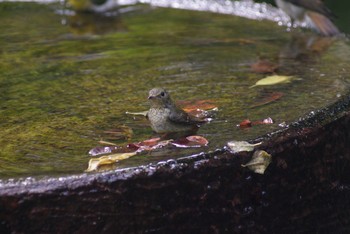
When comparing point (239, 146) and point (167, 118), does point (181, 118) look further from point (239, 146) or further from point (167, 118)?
point (239, 146)

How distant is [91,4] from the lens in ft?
21.9

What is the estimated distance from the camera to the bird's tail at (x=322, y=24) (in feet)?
16.7

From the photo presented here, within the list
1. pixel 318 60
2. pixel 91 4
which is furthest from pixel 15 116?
pixel 91 4

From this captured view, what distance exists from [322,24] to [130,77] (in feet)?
6.89

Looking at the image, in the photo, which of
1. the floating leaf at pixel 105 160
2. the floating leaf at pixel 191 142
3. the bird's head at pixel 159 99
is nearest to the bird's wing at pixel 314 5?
the bird's head at pixel 159 99

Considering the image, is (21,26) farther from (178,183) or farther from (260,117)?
(178,183)

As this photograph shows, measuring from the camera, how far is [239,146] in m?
2.49

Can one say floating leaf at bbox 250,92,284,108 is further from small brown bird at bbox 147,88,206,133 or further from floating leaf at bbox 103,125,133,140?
floating leaf at bbox 103,125,133,140

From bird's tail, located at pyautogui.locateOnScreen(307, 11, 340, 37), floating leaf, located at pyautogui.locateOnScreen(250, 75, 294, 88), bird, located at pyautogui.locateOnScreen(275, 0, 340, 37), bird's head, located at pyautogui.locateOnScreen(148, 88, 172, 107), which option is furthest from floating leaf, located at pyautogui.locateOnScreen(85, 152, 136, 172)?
bird, located at pyautogui.locateOnScreen(275, 0, 340, 37)

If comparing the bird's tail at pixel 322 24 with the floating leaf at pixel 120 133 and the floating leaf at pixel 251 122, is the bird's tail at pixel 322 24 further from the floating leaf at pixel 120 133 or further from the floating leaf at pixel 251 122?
the floating leaf at pixel 120 133

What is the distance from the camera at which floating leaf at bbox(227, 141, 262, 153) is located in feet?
8.11

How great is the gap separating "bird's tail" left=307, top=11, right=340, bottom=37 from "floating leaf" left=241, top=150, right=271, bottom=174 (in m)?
2.47

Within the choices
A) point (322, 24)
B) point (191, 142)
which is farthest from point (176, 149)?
point (322, 24)

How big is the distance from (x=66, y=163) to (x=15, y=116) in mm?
699
